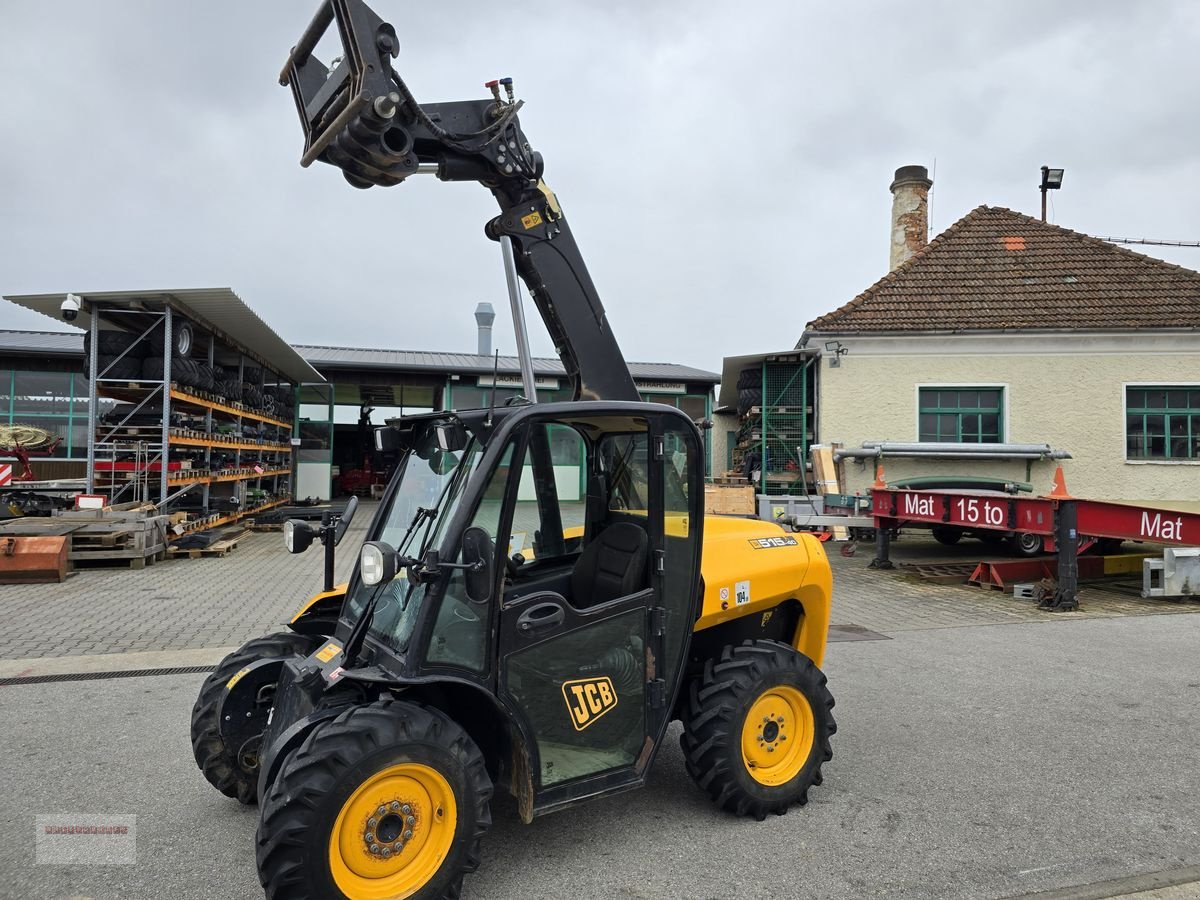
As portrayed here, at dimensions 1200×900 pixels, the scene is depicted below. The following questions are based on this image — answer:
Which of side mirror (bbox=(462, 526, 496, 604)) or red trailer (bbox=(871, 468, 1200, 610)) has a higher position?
side mirror (bbox=(462, 526, 496, 604))

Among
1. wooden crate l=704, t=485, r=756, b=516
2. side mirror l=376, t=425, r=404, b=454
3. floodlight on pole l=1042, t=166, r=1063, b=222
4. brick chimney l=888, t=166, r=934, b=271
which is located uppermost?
floodlight on pole l=1042, t=166, r=1063, b=222

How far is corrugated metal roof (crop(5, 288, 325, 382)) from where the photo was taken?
12.2 meters

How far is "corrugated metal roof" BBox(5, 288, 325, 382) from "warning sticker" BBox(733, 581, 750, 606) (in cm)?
1113

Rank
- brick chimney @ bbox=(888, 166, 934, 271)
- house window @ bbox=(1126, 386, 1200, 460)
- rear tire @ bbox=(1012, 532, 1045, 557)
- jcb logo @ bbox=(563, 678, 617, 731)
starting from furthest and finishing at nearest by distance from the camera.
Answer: brick chimney @ bbox=(888, 166, 934, 271)
house window @ bbox=(1126, 386, 1200, 460)
rear tire @ bbox=(1012, 532, 1045, 557)
jcb logo @ bbox=(563, 678, 617, 731)

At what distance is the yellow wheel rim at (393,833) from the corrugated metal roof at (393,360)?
59.9 ft

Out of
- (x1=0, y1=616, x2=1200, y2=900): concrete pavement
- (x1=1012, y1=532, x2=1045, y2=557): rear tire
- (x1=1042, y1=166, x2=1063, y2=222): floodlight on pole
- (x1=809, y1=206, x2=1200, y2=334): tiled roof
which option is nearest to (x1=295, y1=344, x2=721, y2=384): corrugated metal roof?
(x1=809, y1=206, x2=1200, y2=334): tiled roof

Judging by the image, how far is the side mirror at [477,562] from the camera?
2.78 m

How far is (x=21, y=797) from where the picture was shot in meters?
3.87

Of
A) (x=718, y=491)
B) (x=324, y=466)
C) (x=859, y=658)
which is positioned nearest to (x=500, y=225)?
(x=859, y=658)

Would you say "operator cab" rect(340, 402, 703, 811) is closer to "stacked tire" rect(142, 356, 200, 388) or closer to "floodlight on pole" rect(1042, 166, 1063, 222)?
"stacked tire" rect(142, 356, 200, 388)

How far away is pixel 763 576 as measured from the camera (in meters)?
4.01

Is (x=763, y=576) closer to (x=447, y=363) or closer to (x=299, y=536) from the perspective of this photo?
(x=299, y=536)

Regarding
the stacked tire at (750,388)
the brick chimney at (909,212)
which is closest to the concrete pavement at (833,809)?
the stacked tire at (750,388)

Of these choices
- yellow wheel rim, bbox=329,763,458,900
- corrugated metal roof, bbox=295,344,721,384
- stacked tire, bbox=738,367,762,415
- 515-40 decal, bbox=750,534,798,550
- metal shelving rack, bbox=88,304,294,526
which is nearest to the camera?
yellow wheel rim, bbox=329,763,458,900
